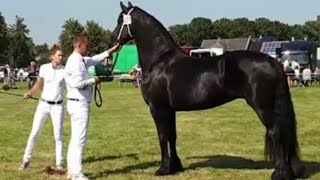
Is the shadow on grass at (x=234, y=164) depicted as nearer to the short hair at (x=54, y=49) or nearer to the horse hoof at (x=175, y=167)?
the horse hoof at (x=175, y=167)

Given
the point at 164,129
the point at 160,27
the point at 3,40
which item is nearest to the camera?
the point at 164,129

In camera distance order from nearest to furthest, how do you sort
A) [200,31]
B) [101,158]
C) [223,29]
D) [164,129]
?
1. [164,129]
2. [101,158]
3. [200,31]
4. [223,29]

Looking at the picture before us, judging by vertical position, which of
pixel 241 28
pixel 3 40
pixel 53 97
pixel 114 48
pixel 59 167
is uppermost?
pixel 241 28

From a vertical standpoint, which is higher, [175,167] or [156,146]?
[175,167]

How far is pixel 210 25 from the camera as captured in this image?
15362 centimetres

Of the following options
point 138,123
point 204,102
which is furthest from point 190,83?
point 138,123

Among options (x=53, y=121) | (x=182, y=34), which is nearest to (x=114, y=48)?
(x=53, y=121)

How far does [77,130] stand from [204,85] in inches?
76.5

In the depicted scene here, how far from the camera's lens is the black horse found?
25.0 ft

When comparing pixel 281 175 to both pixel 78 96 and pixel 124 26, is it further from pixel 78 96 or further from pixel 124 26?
pixel 124 26

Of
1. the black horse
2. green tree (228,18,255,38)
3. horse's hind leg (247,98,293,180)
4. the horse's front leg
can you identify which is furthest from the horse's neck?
green tree (228,18,255,38)

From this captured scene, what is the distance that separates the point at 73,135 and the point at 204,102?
6.44ft

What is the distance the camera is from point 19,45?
97.9 meters

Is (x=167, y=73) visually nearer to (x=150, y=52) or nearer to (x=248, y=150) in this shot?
(x=150, y=52)
